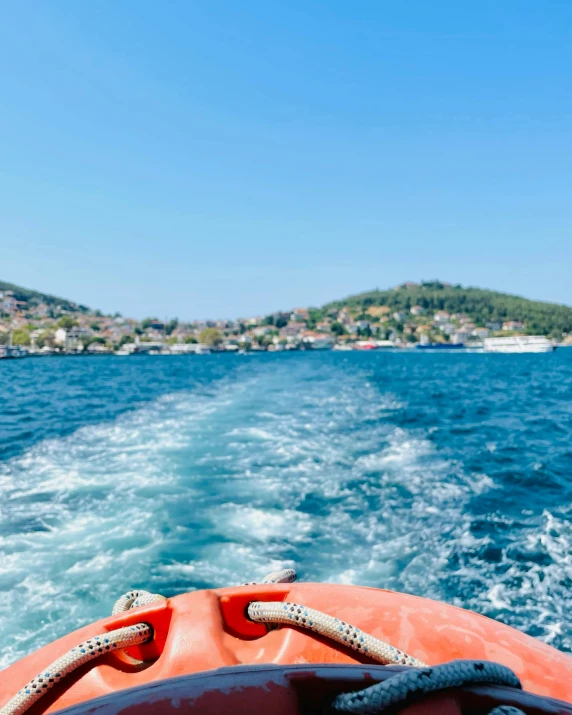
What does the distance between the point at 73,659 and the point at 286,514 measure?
435cm

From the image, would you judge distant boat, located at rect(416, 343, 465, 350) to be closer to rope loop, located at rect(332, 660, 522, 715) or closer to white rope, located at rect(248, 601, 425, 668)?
white rope, located at rect(248, 601, 425, 668)

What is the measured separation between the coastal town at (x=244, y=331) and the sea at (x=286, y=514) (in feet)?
242

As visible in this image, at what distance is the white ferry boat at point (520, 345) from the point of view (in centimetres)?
7882

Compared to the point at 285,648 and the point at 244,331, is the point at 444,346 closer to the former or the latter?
the point at 244,331

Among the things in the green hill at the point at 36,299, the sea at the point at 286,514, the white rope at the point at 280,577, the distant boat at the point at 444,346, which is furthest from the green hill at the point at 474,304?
the white rope at the point at 280,577

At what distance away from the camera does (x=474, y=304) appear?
5600 inches

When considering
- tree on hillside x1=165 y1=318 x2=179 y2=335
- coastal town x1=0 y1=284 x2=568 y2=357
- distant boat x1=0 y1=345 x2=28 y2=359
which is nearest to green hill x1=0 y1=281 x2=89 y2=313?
coastal town x1=0 y1=284 x2=568 y2=357

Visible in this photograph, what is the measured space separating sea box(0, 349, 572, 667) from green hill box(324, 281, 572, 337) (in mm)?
117651

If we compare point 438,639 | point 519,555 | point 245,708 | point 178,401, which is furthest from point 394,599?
point 178,401

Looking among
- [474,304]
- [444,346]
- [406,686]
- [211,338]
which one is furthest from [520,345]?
[406,686]

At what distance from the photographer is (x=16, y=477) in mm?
7691

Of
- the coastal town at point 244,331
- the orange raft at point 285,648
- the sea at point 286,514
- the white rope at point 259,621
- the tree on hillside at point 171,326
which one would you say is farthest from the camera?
the tree on hillside at point 171,326

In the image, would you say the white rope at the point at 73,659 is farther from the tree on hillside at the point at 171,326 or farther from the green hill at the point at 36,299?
the green hill at the point at 36,299

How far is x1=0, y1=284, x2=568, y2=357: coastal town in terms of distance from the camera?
9606cm
